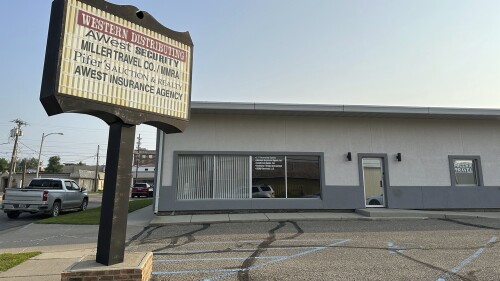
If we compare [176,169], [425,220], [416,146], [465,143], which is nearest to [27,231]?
[176,169]

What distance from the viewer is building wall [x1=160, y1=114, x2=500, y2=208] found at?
47.1ft

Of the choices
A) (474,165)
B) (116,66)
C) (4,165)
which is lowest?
(474,165)

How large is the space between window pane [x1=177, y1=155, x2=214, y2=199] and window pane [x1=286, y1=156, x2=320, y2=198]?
11.0 ft

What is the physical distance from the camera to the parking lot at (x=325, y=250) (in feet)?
19.4

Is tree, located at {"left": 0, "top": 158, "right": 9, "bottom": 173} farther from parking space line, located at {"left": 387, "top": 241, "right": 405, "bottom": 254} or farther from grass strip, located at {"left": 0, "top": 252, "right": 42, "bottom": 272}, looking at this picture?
parking space line, located at {"left": 387, "top": 241, "right": 405, "bottom": 254}

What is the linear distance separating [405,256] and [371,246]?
106 centimetres

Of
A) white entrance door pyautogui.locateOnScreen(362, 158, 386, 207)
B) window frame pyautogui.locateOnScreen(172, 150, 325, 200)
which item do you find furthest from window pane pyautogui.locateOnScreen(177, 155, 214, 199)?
white entrance door pyautogui.locateOnScreen(362, 158, 386, 207)

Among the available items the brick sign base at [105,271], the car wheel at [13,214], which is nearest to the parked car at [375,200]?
the brick sign base at [105,271]

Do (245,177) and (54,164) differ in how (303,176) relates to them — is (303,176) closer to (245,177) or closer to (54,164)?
(245,177)

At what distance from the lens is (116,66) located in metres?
5.15

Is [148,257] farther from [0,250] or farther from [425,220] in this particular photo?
[425,220]

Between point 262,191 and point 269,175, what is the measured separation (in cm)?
74

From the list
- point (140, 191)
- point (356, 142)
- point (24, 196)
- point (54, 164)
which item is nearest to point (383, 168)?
point (356, 142)

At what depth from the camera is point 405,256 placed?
7.04 m
